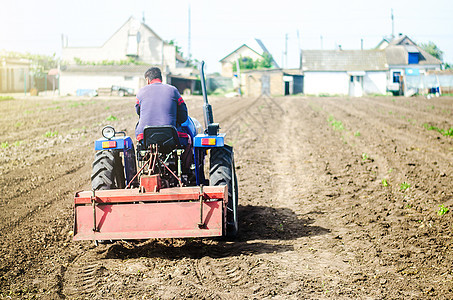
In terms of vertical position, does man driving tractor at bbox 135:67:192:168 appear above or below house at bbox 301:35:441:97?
below

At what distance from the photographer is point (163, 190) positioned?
5195 millimetres

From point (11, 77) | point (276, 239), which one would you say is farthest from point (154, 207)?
point (11, 77)

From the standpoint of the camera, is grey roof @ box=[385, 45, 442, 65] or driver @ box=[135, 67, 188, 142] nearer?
driver @ box=[135, 67, 188, 142]

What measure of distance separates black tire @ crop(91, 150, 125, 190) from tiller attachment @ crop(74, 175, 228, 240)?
1.81ft

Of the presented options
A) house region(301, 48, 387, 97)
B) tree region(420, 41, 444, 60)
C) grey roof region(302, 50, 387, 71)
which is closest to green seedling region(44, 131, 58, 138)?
house region(301, 48, 387, 97)

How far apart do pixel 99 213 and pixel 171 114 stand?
1.22 m

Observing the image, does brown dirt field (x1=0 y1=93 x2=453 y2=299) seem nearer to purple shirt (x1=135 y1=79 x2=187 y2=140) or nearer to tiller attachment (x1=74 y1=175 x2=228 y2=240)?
tiller attachment (x1=74 y1=175 x2=228 y2=240)

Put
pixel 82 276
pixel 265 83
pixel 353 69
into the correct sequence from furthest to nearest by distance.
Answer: pixel 353 69
pixel 265 83
pixel 82 276

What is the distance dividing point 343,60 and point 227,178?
5184cm

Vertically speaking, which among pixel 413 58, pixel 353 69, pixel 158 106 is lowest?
pixel 158 106

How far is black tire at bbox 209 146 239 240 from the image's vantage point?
5.72 metres

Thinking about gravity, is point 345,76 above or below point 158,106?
above

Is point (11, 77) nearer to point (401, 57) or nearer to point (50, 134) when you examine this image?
point (50, 134)

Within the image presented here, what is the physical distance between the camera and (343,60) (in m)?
55.4
